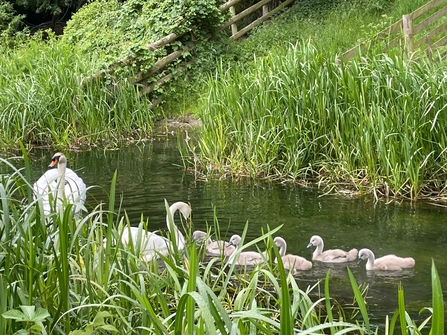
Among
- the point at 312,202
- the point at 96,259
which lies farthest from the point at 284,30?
the point at 96,259

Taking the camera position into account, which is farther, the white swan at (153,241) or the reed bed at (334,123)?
the reed bed at (334,123)

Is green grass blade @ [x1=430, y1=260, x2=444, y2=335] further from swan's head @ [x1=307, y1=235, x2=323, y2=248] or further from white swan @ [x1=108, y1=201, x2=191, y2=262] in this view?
swan's head @ [x1=307, y1=235, x2=323, y2=248]

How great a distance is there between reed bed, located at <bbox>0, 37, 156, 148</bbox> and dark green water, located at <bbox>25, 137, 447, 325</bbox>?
1487 mm

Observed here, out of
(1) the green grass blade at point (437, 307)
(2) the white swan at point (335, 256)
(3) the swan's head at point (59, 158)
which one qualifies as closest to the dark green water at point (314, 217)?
(2) the white swan at point (335, 256)

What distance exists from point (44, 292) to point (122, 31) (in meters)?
13.8

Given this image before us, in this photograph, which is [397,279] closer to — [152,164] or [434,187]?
[434,187]

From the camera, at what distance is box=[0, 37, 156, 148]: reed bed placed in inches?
449

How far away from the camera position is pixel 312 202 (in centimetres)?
781

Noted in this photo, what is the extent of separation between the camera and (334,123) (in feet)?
27.5

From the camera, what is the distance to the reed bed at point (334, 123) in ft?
24.6

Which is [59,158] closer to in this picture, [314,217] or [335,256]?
[314,217]

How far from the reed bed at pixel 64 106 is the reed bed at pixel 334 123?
10.0ft

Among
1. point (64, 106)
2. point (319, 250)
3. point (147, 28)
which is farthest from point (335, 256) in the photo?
point (147, 28)

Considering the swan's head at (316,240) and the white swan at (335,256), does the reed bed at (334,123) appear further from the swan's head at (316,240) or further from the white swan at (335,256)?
the white swan at (335,256)
